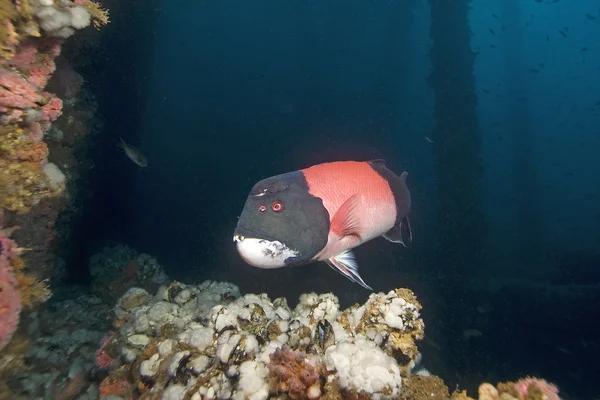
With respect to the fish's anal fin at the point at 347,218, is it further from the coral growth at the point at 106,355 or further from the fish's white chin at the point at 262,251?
the coral growth at the point at 106,355

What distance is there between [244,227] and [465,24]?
20879 mm

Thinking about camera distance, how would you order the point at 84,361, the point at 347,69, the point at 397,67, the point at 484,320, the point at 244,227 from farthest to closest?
the point at 397,67
the point at 347,69
the point at 484,320
the point at 84,361
the point at 244,227

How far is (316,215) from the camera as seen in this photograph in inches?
104

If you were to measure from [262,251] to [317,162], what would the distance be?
558 inches

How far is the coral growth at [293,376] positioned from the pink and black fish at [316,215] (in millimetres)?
714

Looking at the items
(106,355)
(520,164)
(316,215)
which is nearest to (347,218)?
(316,215)

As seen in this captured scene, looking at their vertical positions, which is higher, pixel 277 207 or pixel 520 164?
pixel 277 207

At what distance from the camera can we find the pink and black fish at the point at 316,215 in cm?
245

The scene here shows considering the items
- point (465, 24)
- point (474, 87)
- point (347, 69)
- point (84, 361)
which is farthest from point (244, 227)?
point (347, 69)

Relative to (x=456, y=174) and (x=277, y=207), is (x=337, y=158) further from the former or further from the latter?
(x=277, y=207)

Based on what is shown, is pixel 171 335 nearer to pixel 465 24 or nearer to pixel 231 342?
pixel 231 342

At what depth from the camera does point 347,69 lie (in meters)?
24.6

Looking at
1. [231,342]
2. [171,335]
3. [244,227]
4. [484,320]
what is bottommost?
[484,320]

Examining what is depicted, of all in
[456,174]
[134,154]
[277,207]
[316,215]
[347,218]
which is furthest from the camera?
[456,174]
